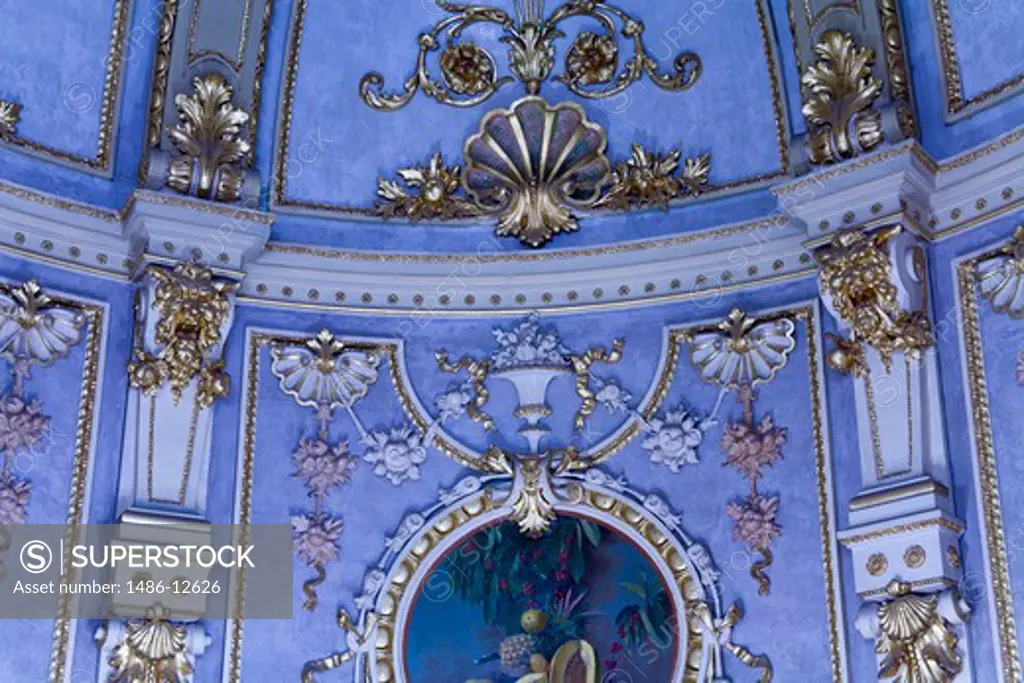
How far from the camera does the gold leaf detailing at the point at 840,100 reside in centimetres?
938

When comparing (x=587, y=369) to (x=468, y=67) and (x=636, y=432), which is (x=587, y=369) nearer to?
(x=636, y=432)

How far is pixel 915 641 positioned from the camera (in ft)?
26.9

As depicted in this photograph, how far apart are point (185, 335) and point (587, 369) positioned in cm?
247

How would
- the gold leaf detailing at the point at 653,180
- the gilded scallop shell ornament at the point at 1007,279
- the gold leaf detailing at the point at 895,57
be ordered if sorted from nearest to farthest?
the gilded scallop shell ornament at the point at 1007,279
the gold leaf detailing at the point at 895,57
the gold leaf detailing at the point at 653,180

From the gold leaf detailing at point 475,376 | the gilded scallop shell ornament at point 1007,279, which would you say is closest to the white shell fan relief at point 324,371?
the gold leaf detailing at point 475,376

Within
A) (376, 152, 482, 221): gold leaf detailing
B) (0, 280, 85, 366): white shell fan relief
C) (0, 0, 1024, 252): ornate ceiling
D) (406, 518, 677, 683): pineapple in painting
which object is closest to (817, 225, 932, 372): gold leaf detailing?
(0, 0, 1024, 252): ornate ceiling

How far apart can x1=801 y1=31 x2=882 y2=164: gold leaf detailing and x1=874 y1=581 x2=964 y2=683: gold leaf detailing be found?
2644 millimetres

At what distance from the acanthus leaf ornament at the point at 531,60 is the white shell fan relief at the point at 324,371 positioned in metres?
1.66

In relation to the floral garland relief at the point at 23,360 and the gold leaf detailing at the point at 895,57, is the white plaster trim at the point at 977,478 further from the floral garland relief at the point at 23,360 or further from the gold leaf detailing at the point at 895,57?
the floral garland relief at the point at 23,360

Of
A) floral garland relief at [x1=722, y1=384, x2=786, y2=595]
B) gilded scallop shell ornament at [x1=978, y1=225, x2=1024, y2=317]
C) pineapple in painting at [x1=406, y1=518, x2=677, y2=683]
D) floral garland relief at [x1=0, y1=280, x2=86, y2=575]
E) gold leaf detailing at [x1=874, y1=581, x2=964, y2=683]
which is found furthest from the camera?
pineapple in painting at [x1=406, y1=518, x2=677, y2=683]

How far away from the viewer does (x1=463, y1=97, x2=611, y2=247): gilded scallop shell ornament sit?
10312 mm

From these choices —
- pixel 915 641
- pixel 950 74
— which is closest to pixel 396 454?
pixel 915 641

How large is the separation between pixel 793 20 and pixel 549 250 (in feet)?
6.83

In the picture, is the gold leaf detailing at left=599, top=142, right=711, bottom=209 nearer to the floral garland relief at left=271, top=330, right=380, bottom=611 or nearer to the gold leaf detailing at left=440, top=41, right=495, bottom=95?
the gold leaf detailing at left=440, top=41, right=495, bottom=95
